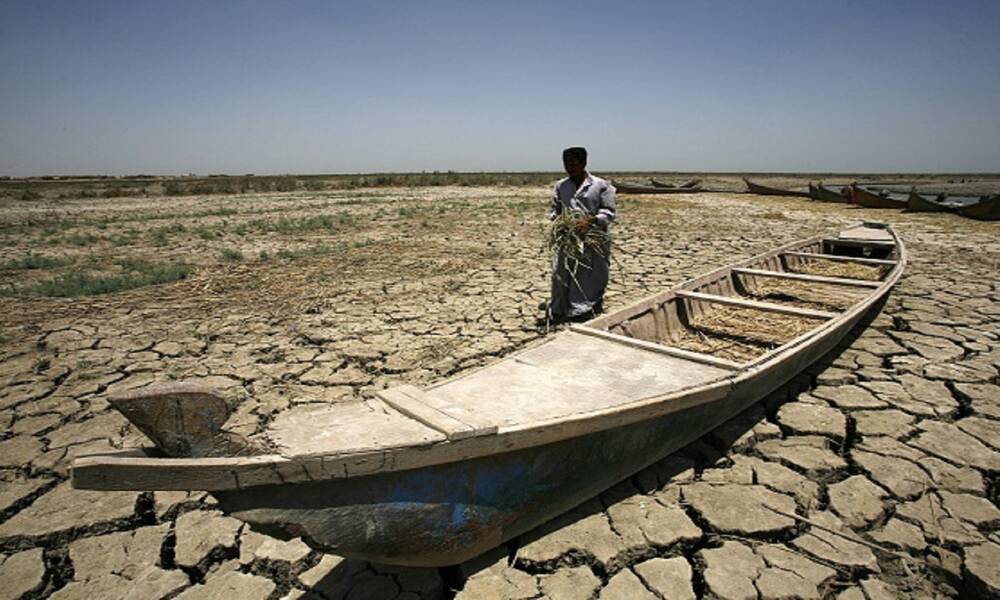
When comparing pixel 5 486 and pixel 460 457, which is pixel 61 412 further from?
pixel 460 457

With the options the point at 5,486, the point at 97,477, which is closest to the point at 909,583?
the point at 97,477

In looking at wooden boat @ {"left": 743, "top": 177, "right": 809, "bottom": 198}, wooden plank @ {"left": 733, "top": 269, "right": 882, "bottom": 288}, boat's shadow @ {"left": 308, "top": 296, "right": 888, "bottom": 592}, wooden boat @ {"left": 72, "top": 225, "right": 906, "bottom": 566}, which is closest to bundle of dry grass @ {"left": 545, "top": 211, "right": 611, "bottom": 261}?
wooden boat @ {"left": 72, "top": 225, "right": 906, "bottom": 566}

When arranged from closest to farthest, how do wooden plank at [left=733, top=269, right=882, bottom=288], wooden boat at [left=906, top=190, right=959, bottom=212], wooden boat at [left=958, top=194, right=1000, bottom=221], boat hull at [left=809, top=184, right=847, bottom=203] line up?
wooden plank at [left=733, top=269, right=882, bottom=288]
wooden boat at [left=958, top=194, right=1000, bottom=221]
wooden boat at [left=906, top=190, right=959, bottom=212]
boat hull at [left=809, top=184, right=847, bottom=203]

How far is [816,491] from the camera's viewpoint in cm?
249

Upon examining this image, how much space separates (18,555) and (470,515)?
7.02 ft

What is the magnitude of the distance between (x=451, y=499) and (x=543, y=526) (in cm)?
80

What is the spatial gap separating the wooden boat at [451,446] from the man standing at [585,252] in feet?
5.63

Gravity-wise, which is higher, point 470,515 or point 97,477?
point 97,477

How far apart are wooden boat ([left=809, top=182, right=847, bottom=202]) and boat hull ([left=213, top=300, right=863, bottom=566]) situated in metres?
19.6

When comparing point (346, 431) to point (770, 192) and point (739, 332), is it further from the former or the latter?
point (770, 192)

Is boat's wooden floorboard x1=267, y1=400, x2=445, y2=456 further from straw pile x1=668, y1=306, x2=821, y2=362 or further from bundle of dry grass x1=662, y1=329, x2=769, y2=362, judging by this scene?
straw pile x1=668, y1=306, x2=821, y2=362

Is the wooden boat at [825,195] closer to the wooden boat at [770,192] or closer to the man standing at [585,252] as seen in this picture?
the wooden boat at [770,192]

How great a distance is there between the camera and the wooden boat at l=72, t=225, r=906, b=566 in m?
1.33

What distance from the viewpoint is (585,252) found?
4598mm
